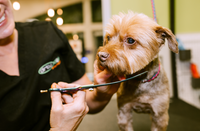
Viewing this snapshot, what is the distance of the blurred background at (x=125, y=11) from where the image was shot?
1657 millimetres

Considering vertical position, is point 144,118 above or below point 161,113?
below

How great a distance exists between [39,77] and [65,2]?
2.14m

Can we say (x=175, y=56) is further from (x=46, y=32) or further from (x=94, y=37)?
(x=46, y=32)

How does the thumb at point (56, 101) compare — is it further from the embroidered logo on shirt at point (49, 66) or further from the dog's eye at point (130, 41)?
the dog's eye at point (130, 41)

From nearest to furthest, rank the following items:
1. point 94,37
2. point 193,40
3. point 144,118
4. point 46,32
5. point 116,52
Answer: point 116,52 → point 46,32 → point 144,118 → point 193,40 → point 94,37

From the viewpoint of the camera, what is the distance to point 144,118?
130 centimetres

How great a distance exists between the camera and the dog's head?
0.67 meters

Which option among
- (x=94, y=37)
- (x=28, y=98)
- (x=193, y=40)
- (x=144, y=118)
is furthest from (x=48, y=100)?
(x=94, y=37)

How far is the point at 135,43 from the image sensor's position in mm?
716

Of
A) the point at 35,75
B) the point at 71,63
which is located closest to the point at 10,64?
the point at 35,75

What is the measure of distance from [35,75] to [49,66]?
0.09 metres

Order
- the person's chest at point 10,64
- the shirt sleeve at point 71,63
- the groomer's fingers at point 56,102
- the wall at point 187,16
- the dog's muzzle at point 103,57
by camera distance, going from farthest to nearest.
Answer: the wall at point 187,16 < the shirt sleeve at point 71,63 < the person's chest at point 10,64 < the dog's muzzle at point 103,57 < the groomer's fingers at point 56,102

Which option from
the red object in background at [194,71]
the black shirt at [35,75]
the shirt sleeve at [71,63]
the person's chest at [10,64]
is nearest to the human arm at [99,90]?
the shirt sleeve at [71,63]

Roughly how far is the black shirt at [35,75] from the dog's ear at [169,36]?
50 centimetres
